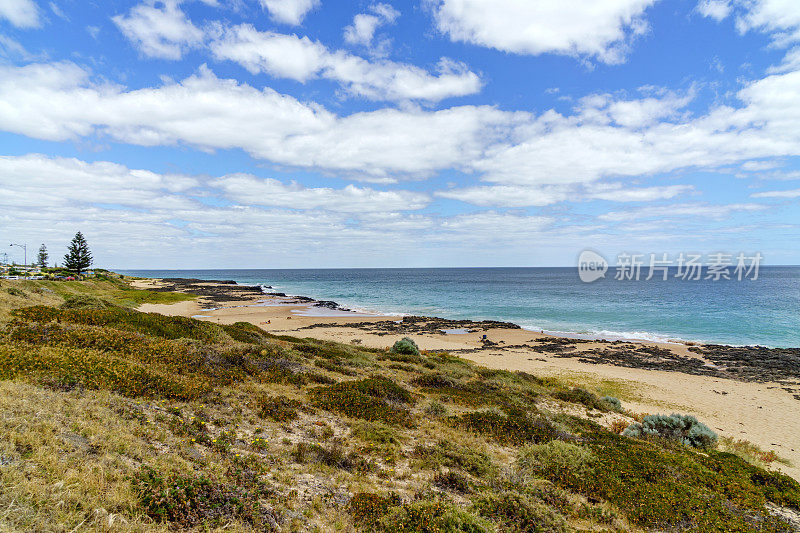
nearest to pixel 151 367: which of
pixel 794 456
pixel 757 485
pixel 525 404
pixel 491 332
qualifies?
pixel 525 404

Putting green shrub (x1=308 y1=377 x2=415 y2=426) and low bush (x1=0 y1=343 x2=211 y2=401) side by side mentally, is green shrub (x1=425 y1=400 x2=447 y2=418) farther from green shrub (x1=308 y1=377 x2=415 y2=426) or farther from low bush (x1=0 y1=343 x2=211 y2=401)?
low bush (x1=0 y1=343 x2=211 y2=401)

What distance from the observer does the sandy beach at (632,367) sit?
57.6ft

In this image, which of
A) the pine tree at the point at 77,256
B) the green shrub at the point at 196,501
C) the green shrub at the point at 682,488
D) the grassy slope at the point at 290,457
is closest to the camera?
the green shrub at the point at 196,501

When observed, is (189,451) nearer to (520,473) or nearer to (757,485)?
(520,473)

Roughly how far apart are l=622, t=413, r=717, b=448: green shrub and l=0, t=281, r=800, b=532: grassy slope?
59.0 inches

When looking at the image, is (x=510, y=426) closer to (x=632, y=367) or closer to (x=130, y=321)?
(x=130, y=321)

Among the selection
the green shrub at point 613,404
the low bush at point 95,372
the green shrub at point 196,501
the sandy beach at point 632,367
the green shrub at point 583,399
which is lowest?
the sandy beach at point 632,367

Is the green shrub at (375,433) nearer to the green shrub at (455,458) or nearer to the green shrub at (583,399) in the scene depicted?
the green shrub at (455,458)

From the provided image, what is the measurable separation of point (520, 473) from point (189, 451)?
6.69 metres

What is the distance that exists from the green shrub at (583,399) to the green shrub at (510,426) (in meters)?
5.33

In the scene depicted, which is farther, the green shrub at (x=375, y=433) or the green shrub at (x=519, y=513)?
the green shrub at (x=375, y=433)

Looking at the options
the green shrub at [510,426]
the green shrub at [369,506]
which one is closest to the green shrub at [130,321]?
the green shrub at [510,426]

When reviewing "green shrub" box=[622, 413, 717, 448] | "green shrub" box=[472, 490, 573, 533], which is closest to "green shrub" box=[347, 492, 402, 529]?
"green shrub" box=[472, 490, 573, 533]

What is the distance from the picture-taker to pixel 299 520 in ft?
18.3
